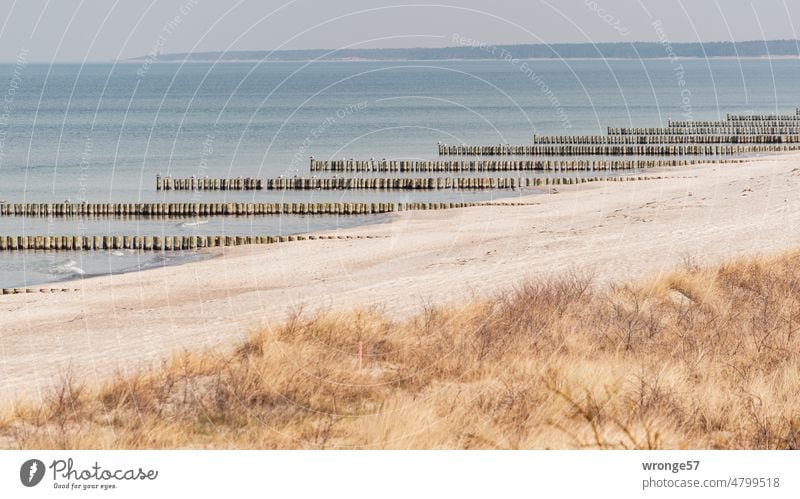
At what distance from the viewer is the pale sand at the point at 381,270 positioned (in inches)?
797

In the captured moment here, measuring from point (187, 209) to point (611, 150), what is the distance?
3896 centimetres

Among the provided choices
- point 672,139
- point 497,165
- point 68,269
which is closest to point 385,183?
point 497,165

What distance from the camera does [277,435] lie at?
39.7 ft

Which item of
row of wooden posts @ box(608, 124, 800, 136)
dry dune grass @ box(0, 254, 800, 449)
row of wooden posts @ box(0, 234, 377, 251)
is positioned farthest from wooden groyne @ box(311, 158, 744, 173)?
dry dune grass @ box(0, 254, 800, 449)

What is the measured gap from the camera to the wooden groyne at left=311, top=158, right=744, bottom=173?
69.5 m

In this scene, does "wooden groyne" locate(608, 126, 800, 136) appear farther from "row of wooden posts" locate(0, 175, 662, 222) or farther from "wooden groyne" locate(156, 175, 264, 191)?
"row of wooden posts" locate(0, 175, 662, 222)

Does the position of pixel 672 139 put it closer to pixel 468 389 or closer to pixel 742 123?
pixel 742 123

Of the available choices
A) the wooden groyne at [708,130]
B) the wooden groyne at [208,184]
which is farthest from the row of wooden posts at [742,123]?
the wooden groyne at [208,184]

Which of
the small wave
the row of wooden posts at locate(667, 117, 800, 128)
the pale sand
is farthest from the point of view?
the row of wooden posts at locate(667, 117, 800, 128)

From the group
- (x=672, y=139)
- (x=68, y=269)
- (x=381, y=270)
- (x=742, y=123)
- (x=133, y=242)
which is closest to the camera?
(x=381, y=270)

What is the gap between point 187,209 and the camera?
172 feet

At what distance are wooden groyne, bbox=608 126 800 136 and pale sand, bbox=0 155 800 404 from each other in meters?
50.9

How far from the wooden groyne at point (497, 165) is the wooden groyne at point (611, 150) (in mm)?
8142

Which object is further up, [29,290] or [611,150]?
[611,150]
